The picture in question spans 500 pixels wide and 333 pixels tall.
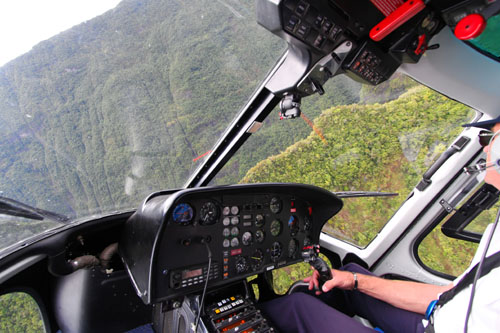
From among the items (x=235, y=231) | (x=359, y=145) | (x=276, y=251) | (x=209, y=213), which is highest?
(x=359, y=145)

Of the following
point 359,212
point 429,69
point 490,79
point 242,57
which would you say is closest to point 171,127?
point 242,57

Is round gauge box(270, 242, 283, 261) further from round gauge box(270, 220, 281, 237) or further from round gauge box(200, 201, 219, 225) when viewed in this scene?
round gauge box(200, 201, 219, 225)

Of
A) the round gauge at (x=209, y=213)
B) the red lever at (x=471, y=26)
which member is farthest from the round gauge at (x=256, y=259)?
the red lever at (x=471, y=26)

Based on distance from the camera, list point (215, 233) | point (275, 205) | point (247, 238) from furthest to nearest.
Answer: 1. point (275, 205)
2. point (247, 238)
3. point (215, 233)

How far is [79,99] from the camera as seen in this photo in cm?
126

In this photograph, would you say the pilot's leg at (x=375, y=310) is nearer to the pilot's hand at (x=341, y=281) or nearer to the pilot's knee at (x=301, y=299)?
the pilot's hand at (x=341, y=281)

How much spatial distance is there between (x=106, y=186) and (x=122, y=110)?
1.43 ft

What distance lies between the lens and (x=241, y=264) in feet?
5.27

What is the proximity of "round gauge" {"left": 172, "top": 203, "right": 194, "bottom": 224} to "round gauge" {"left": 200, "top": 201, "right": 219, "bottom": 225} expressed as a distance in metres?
0.07

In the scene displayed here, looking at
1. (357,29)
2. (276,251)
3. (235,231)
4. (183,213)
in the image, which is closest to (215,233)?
(235,231)

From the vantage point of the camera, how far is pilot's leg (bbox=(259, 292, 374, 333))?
127 cm

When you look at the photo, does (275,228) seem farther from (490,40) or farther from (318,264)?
(490,40)

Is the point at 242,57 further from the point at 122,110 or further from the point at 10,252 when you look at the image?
the point at 10,252

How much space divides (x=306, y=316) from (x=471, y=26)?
1.50 meters
